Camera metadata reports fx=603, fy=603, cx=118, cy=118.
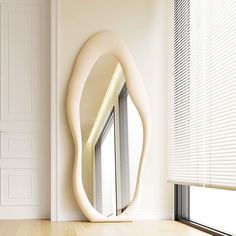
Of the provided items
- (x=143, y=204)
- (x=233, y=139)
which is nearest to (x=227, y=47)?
(x=233, y=139)

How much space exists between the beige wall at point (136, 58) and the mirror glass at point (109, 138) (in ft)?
0.46

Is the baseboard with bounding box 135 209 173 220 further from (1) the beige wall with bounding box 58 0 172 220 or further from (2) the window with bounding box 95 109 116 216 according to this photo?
(2) the window with bounding box 95 109 116 216

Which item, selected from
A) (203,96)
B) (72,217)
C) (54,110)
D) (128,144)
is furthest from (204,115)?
(72,217)

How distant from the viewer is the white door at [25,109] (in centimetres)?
469

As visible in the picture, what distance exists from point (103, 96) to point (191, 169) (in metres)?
0.92

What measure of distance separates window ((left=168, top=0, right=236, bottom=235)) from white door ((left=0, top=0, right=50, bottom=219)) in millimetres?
1004

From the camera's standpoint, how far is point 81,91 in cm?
Result: 459

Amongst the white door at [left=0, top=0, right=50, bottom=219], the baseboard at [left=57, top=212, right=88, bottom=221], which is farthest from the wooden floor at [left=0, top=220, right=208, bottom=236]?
the white door at [left=0, top=0, right=50, bottom=219]

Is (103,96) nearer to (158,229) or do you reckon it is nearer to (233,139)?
(158,229)

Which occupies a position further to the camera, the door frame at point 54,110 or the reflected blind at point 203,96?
the door frame at point 54,110

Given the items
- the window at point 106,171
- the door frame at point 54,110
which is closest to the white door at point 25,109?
the door frame at point 54,110

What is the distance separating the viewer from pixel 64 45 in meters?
4.66

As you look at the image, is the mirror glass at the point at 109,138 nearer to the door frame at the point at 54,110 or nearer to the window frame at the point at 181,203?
the door frame at the point at 54,110

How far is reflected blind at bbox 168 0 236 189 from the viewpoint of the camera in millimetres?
3490
